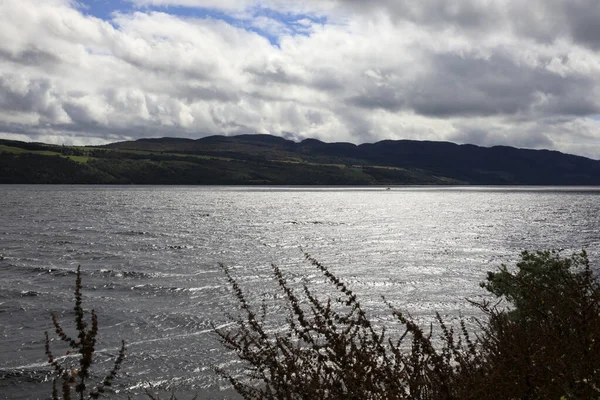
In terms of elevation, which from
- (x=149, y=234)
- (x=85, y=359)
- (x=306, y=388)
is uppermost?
(x=85, y=359)

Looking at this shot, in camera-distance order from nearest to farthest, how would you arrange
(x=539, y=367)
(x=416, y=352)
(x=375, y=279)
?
(x=539, y=367)
(x=416, y=352)
(x=375, y=279)

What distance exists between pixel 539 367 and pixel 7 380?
19.4 metres

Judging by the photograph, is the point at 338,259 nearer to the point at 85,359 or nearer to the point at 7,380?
the point at 7,380

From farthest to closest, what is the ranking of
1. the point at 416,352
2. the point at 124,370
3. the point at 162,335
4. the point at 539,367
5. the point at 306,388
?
the point at 162,335, the point at 124,370, the point at 416,352, the point at 539,367, the point at 306,388

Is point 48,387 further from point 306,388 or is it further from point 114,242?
point 114,242

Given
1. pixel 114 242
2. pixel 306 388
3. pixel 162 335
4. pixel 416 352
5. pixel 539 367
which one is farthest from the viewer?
pixel 114 242

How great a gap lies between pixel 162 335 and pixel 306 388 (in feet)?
69.2

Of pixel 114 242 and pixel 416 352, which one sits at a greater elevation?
pixel 416 352

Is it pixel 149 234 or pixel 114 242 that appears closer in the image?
pixel 114 242

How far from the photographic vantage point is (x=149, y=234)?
70750mm

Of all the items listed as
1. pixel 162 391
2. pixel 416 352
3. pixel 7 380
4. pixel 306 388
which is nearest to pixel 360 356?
pixel 306 388

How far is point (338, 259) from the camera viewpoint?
51375mm

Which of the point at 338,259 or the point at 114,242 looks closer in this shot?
the point at 338,259

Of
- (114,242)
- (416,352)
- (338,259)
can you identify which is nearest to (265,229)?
(114,242)
